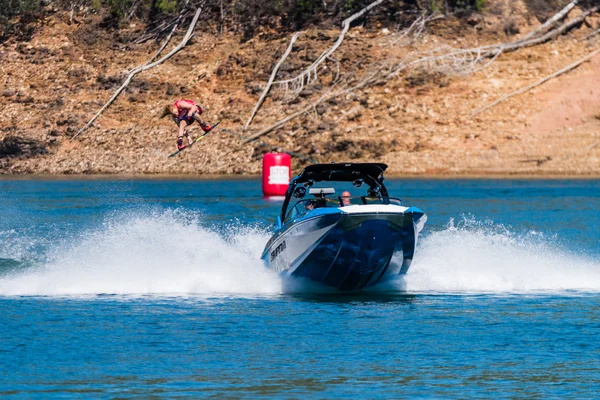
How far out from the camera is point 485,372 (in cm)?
1305

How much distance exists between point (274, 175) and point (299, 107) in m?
16.7

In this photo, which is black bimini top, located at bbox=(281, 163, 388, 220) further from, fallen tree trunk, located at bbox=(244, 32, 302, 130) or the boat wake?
fallen tree trunk, located at bbox=(244, 32, 302, 130)

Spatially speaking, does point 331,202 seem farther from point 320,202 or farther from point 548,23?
point 548,23

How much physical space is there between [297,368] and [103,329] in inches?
133

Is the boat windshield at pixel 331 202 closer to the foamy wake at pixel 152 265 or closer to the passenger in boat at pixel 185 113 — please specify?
the foamy wake at pixel 152 265

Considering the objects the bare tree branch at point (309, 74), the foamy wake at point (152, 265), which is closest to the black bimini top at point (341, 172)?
the foamy wake at point (152, 265)

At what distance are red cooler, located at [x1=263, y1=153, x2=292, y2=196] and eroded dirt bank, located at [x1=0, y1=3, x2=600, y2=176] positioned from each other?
11.4m

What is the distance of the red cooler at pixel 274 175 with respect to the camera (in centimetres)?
4391

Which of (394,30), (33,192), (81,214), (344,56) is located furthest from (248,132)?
(81,214)

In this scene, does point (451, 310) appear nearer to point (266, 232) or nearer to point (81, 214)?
point (266, 232)

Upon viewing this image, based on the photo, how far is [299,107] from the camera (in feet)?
198

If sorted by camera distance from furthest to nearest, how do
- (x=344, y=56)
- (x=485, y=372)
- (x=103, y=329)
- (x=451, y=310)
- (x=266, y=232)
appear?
(x=344, y=56) < (x=266, y=232) < (x=451, y=310) < (x=103, y=329) < (x=485, y=372)

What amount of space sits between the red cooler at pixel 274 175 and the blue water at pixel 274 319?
12.5m

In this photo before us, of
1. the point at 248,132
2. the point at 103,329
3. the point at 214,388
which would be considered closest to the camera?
the point at 214,388
